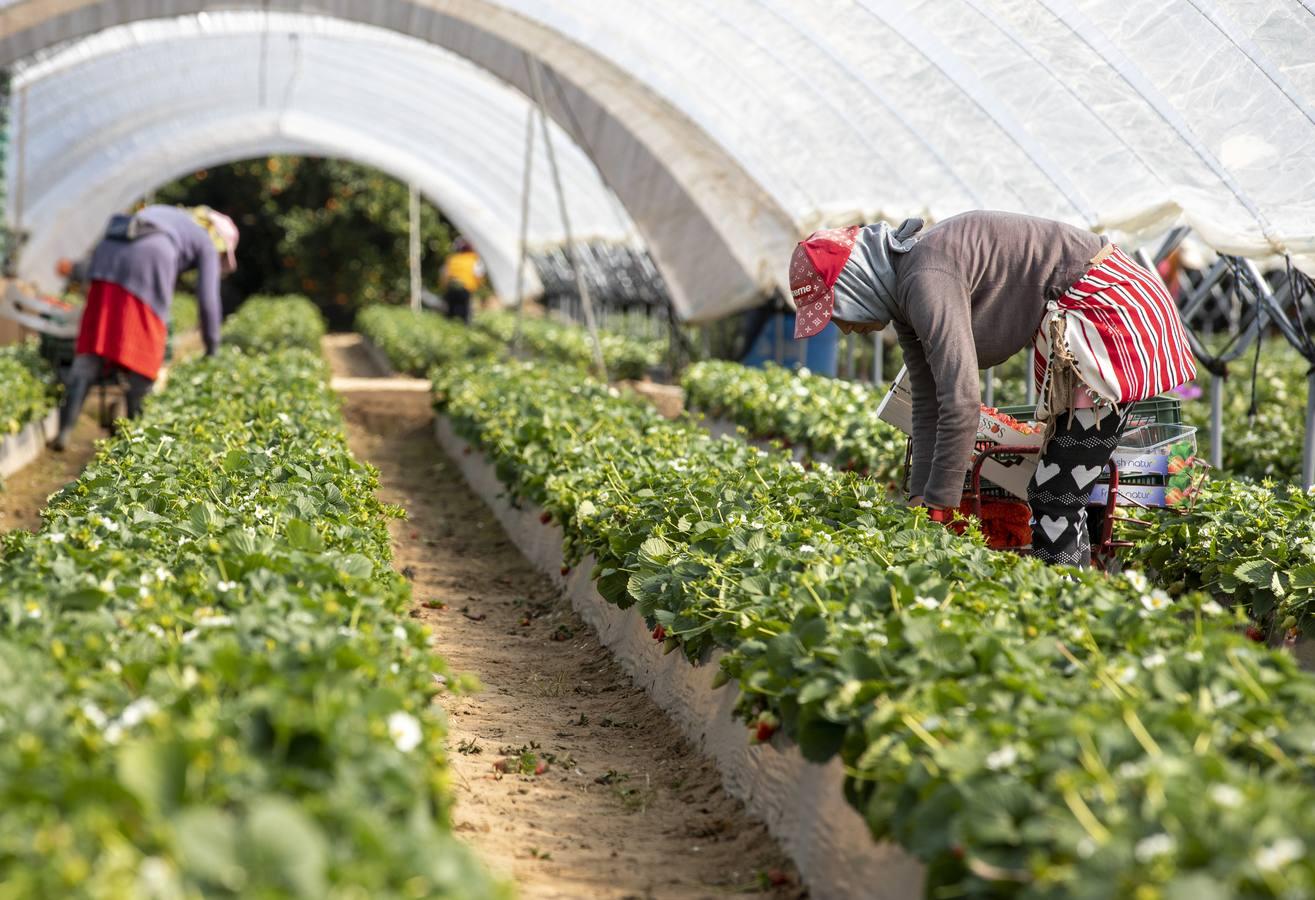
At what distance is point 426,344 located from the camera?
1652cm

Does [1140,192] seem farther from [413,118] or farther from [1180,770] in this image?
[413,118]

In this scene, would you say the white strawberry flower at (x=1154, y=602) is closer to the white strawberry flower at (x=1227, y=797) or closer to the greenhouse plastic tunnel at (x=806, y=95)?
the white strawberry flower at (x=1227, y=797)

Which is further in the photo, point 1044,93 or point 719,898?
point 1044,93

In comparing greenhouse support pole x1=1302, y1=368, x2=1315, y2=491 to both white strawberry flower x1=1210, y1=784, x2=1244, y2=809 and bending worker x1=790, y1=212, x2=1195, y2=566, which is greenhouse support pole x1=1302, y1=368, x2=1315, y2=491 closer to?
bending worker x1=790, y1=212, x2=1195, y2=566

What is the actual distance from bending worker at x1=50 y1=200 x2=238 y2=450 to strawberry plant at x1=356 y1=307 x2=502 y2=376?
530 centimetres

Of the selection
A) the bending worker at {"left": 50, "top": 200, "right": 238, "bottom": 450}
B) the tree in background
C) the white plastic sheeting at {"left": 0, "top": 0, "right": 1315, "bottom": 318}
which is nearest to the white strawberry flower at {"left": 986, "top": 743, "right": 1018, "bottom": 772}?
the white plastic sheeting at {"left": 0, "top": 0, "right": 1315, "bottom": 318}

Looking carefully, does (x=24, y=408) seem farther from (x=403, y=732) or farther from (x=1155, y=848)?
(x=1155, y=848)

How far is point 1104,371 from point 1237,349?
3.69 m

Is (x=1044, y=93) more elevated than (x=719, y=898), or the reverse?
(x=1044, y=93)

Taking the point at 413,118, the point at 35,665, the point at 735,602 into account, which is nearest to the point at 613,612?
the point at 735,602

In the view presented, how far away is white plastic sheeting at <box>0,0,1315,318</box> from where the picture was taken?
6.55m

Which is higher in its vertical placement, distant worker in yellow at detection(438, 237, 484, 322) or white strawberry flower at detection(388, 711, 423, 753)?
white strawberry flower at detection(388, 711, 423, 753)

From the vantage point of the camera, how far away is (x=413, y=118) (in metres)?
20.9

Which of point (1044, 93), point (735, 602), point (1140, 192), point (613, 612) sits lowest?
point (613, 612)
